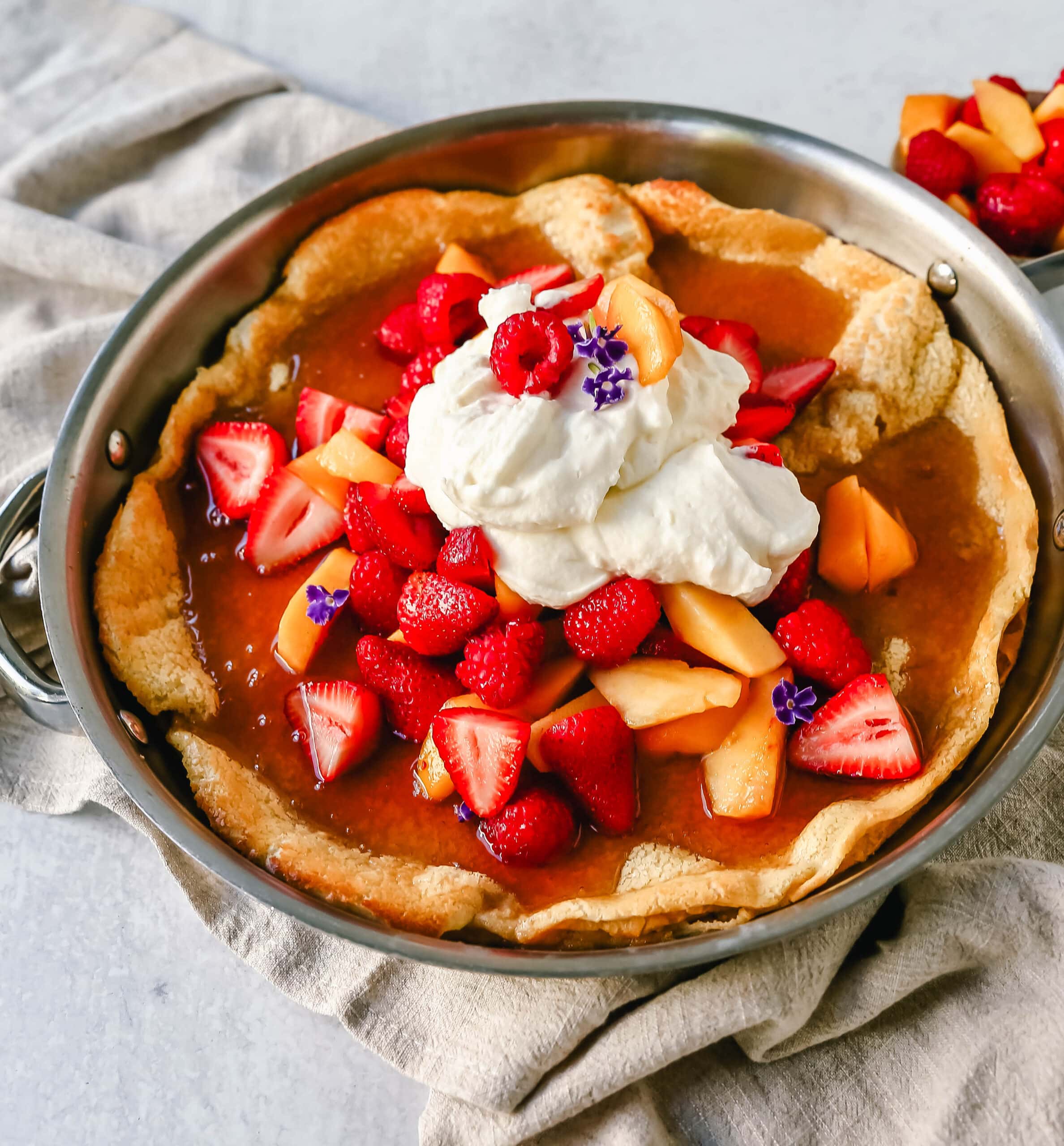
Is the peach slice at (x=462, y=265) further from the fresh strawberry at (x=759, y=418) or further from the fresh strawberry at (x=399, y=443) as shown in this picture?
the fresh strawberry at (x=759, y=418)

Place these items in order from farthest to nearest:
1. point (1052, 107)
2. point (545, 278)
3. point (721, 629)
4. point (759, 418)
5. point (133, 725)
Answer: point (1052, 107), point (545, 278), point (759, 418), point (133, 725), point (721, 629)

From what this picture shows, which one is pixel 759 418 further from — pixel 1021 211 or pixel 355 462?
pixel 1021 211

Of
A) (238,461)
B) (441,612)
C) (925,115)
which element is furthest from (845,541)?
(925,115)

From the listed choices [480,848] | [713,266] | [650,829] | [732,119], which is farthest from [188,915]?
[732,119]

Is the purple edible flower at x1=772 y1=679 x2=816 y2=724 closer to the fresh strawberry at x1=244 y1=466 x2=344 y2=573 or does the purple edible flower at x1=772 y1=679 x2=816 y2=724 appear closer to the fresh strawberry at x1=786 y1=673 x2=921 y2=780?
the fresh strawberry at x1=786 y1=673 x2=921 y2=780

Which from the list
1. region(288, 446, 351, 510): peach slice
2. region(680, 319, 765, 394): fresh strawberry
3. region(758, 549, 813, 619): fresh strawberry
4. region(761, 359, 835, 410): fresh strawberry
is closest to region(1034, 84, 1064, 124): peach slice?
region(761, 359, 835, 410): fresh strawberry

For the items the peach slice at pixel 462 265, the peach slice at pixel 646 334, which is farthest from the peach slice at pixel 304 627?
the peach slice at pixel 462 265
